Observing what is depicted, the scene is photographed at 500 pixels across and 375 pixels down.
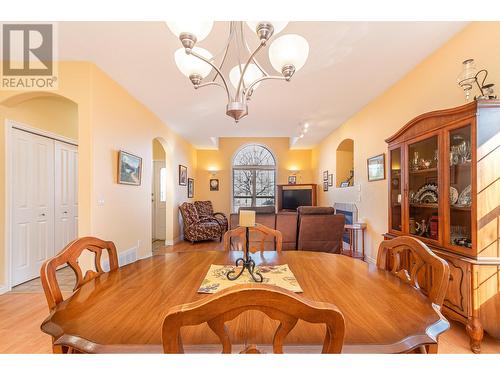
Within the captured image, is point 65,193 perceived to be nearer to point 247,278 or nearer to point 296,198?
point 247,278

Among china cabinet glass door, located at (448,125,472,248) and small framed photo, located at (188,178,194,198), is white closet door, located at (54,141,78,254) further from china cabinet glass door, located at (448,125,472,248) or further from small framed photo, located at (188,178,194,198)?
china cabinet glass door, located at (448,125,472,248)

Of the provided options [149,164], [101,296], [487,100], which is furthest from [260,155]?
[101,296]

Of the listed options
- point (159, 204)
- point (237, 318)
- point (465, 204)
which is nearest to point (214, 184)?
point (159, 204)

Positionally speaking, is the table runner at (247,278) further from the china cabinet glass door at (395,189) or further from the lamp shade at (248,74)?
the china cabinet glass door at (395,189)

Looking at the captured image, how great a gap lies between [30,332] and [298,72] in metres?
3.63

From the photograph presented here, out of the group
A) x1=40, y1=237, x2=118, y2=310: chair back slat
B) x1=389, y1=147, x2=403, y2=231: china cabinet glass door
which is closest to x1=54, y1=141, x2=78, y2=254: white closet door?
x1=40, y1=237, x2=118, y2=310: chair back slat

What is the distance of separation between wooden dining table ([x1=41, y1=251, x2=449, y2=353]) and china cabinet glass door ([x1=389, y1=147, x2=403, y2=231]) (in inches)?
60.6

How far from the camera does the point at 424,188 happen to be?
2291 mm

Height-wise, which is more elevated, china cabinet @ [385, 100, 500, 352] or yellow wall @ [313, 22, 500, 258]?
yellow wall @ [313, 22, 500, 258]

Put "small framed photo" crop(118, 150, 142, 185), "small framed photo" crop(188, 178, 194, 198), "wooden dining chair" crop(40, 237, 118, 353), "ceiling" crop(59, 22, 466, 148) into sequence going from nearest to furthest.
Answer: "wooden dining chair" crop(40, 237, 118, 353) < "ceiling" crop(59, 22, 466, 148) < "small framed photo" crop(118, 150, 142, 185) < "small framed photo" crop(188, 178, 194, 198)

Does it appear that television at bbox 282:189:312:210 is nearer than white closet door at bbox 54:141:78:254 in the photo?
No

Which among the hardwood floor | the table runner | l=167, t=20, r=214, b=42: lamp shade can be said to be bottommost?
the hardwood floor

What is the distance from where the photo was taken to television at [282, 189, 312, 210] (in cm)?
697

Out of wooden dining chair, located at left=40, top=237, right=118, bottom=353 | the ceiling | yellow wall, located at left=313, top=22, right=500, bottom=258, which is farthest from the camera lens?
the ceiling
